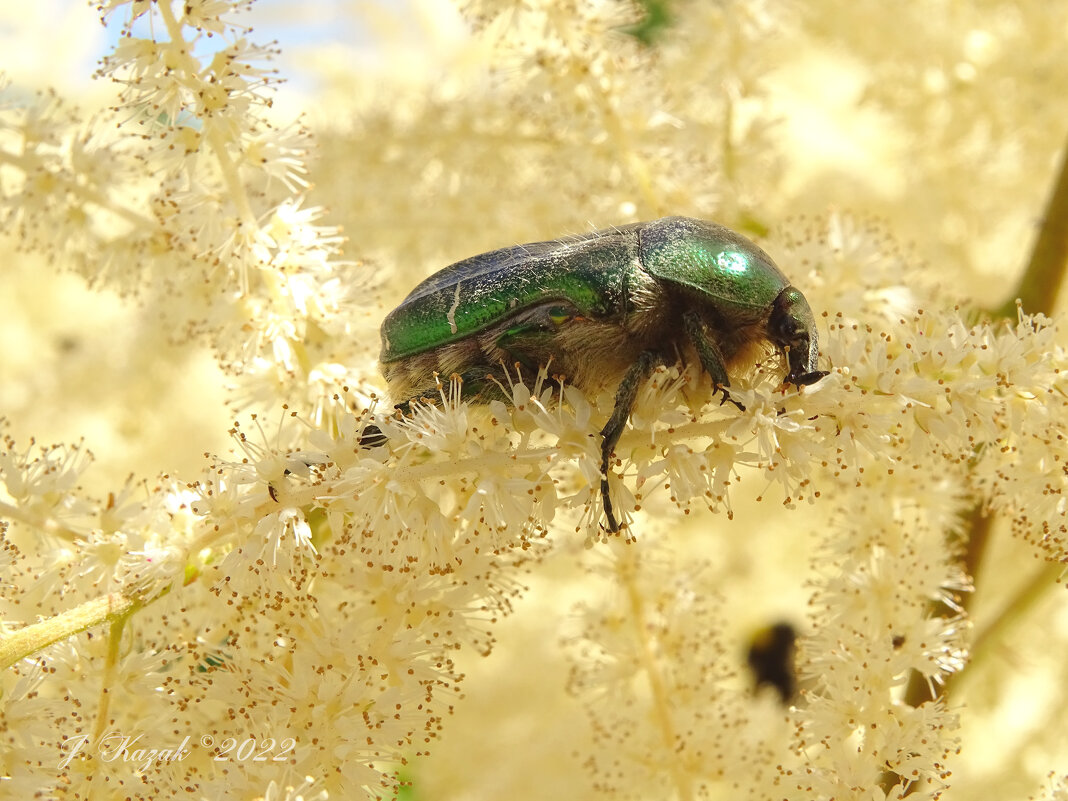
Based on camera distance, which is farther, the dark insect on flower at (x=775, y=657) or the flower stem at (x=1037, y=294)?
the dark insect on flower at (x=775, y=657)

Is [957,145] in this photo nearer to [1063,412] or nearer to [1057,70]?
[1057,70]

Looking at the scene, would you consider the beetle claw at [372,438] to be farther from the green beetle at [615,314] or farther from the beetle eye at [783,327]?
the beetle eye at [783,327]

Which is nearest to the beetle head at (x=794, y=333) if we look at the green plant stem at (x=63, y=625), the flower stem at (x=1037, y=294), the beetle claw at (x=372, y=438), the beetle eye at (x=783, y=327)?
the beetle eye at (x=783, y=327)

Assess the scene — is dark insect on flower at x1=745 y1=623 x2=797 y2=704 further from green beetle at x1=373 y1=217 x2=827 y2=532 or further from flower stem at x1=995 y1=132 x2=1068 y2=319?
green beetle at x1=373 y1=217 x2=827 y2=532

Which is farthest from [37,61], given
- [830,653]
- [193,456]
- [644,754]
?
[830,653]

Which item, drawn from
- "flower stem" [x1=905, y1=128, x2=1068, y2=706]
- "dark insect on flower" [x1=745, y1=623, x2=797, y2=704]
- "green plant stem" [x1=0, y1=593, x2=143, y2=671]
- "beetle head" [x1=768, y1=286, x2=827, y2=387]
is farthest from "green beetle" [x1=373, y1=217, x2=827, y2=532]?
"dark insect on flower" [x1=745, y1=623, x2=797, y2=704]

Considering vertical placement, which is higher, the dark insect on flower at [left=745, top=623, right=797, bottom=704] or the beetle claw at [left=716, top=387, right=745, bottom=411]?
the beetle claw at [left=716, top=387, right=745, bottom=411]
